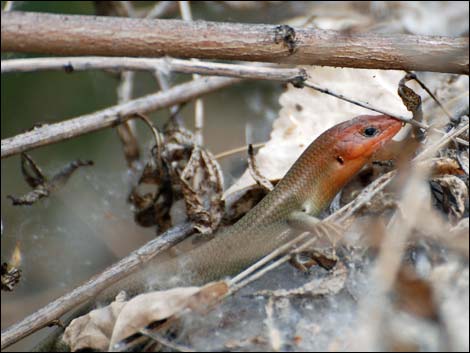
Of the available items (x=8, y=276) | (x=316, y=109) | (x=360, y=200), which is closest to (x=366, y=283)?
(x=360, y=200)

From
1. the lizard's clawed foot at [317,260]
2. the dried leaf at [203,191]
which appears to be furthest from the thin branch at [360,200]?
the dried leaf at [203,191]

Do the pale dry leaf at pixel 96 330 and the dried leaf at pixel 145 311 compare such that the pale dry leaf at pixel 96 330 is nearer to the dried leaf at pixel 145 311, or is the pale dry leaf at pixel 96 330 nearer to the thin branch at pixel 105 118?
the dried leaf at pixel 145 311

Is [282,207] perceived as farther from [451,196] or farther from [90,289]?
[90,289]

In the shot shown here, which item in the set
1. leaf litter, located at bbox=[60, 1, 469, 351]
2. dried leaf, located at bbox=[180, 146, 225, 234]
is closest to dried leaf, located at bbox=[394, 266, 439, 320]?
leaf litter, located at bbox=[60, 1, 469, 351]

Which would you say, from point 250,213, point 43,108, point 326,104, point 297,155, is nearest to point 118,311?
point 250,213

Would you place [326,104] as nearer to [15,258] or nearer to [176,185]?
[176,185]

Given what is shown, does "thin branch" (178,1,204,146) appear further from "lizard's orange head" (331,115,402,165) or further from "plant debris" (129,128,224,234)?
"lizard's orange head" (331,115,402,165)
